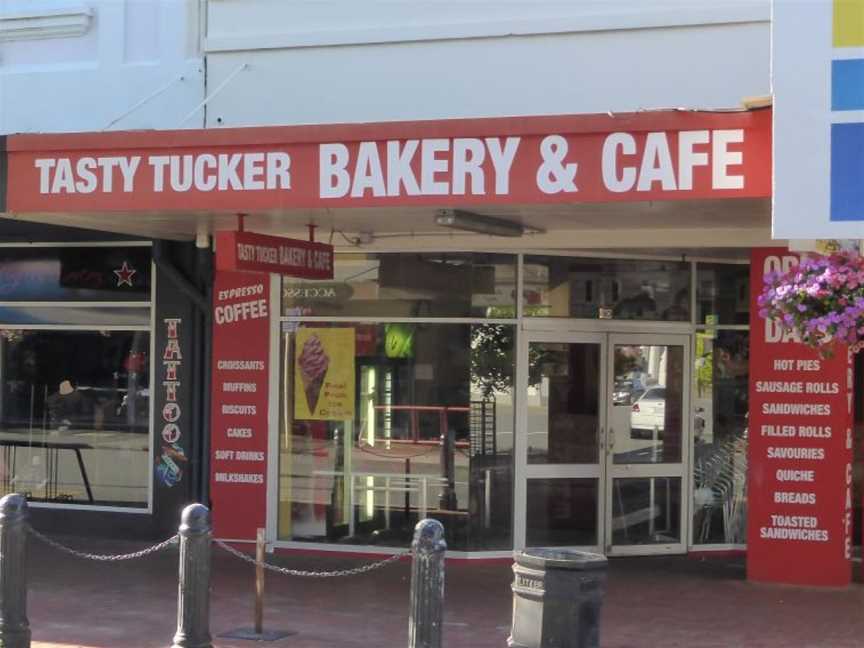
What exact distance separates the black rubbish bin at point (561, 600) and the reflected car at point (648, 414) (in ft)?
16.9

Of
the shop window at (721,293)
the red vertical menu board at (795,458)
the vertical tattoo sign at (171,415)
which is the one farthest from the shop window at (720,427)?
the vertical tattoo sign at (171,415)

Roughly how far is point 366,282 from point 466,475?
2.07 metres

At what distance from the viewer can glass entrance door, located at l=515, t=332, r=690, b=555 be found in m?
11.8

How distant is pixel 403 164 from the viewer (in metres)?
9.21

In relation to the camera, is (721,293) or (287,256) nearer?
(287,256)

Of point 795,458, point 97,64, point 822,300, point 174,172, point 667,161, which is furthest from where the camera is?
point 97,64

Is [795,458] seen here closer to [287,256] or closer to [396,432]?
[396,432]

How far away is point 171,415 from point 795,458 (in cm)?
605

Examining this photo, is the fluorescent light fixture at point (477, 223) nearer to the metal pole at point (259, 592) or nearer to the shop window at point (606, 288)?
the shop window at point (606, 288)

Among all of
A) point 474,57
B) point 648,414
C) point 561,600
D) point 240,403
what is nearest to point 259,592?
point 561,600

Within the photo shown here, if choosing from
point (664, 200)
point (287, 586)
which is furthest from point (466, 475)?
point (664, 200)

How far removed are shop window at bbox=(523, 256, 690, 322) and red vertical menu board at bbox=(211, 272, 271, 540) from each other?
2.68 metres

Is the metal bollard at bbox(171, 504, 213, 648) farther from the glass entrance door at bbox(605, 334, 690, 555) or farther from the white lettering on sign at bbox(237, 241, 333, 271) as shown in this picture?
the glass entrance door at bbox(605, 334, 690, 555)

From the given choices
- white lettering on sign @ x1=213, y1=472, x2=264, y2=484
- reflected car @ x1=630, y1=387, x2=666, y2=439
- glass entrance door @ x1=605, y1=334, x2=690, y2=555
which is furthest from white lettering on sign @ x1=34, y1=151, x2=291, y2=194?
reflected car @ x1=630, y1=387, x2=666, y2=439
